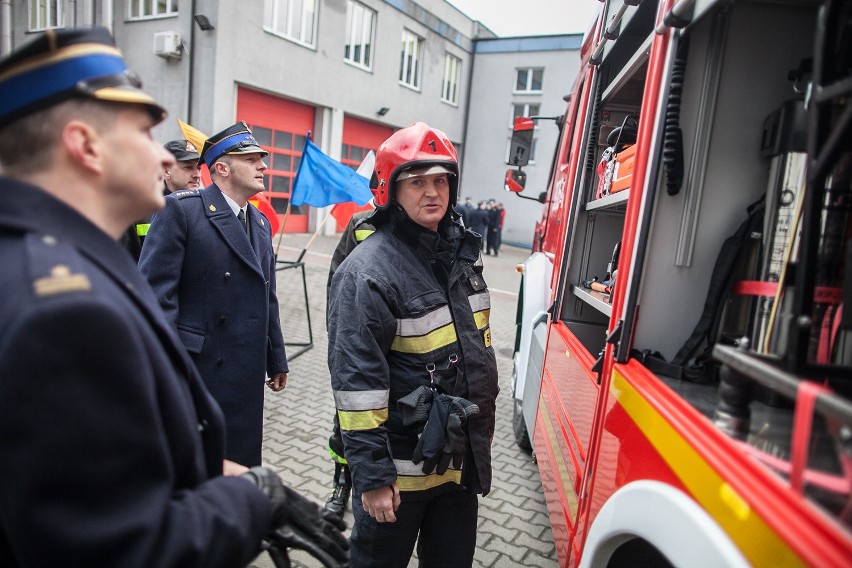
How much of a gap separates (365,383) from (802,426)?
127cm

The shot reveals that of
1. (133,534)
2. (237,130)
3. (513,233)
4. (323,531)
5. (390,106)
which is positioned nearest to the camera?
(133,534)

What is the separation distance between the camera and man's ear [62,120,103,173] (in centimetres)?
100

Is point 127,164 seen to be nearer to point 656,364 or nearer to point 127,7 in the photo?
point 656,364

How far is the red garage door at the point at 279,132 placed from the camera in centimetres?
1538

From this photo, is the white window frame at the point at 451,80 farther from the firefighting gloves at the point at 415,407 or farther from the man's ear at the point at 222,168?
the firefighting gloves at the point at 415,407

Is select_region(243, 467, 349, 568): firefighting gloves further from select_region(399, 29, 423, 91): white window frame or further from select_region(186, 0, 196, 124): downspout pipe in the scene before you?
select_region(399, 29, 423, 91): white window frame

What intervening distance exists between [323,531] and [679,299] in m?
1.33

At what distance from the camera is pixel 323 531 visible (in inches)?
52.7

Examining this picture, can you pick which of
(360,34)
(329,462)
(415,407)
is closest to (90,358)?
(415,407)

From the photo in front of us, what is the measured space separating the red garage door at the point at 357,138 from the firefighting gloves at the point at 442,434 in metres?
17.2

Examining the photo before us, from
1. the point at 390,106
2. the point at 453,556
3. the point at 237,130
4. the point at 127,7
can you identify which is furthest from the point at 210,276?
the point at 390,106

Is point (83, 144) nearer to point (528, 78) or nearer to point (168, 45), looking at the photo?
point (168, 45)

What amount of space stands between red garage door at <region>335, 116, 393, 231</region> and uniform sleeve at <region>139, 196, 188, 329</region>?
16205 mm

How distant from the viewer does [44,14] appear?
17484 millimetres
